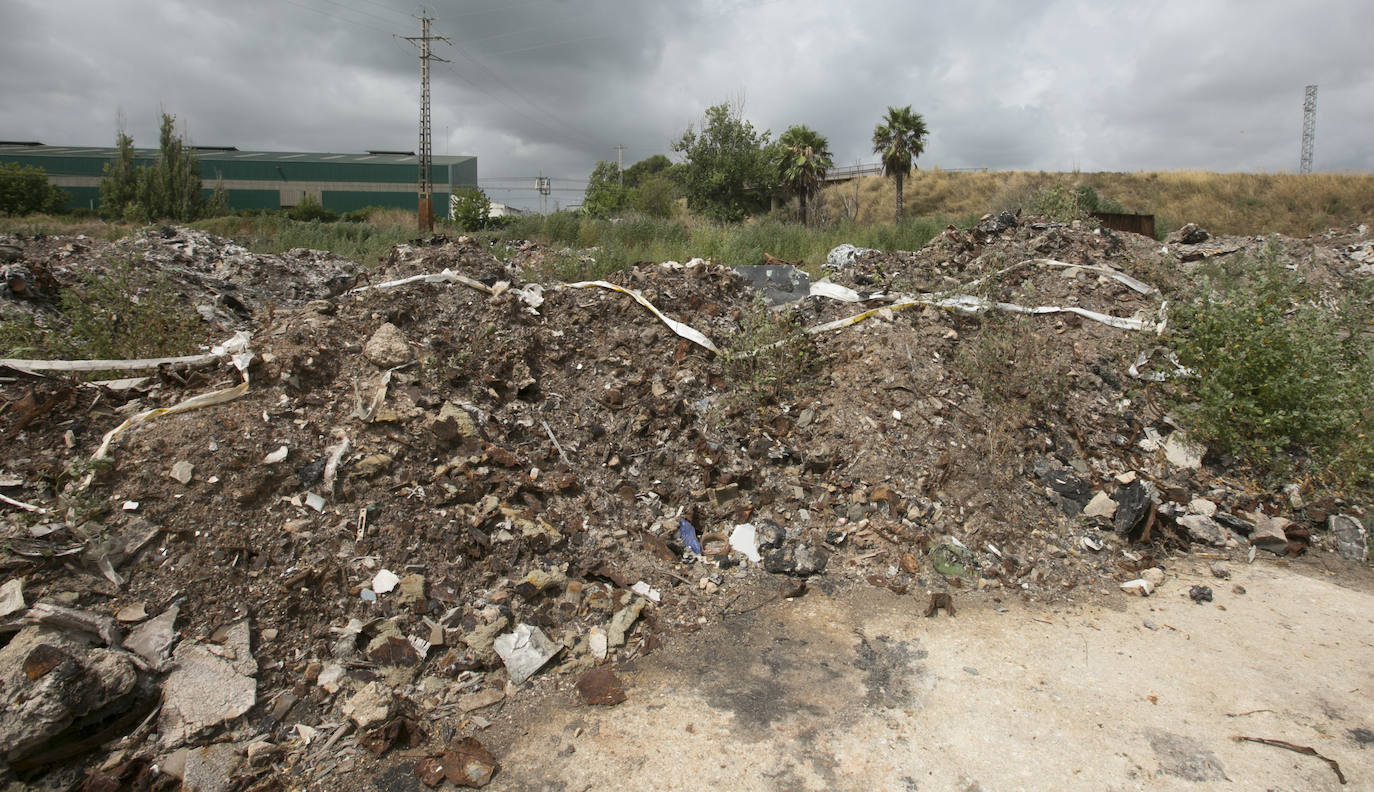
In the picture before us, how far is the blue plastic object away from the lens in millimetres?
3462

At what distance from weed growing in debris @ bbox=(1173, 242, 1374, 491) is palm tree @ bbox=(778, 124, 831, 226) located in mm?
16065

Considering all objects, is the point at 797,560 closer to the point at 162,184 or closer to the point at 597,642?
the point at 597,642

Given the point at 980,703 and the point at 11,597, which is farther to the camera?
the point at 980,703

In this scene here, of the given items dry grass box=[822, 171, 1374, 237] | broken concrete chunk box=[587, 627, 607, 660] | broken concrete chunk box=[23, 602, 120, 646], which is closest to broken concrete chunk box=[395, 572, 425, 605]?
broken concrete chunk box=[587, 627, 607, 660]

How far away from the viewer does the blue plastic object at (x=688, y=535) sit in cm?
346

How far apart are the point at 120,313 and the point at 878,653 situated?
15.4 feet

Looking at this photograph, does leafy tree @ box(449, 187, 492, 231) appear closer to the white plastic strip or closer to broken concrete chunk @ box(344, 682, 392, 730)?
the white plastic strip

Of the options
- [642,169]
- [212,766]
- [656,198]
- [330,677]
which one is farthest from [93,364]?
[642,169]

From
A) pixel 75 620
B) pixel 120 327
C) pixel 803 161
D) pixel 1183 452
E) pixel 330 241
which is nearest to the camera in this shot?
pixel 75 620

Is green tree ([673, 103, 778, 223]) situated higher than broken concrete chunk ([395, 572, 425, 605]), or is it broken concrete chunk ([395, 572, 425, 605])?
green tree ([673, 103, 778, 223])

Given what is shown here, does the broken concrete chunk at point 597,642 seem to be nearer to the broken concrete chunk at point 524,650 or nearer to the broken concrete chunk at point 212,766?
the broken concrete chunk at point 524,650

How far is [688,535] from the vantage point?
11.5 ft

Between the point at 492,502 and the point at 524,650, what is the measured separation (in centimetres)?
83

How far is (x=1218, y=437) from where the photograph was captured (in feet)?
13.8
